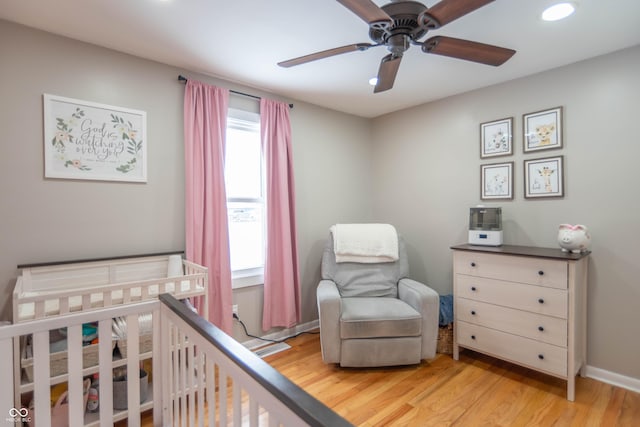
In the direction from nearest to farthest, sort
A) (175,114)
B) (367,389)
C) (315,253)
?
(367,389), (175,114), (315,253)

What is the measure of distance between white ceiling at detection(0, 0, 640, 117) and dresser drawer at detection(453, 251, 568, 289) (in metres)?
1.47

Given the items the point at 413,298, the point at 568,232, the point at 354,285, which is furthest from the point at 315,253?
the point at 568,232

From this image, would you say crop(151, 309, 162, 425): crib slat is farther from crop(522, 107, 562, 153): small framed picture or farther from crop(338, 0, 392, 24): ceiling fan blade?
crop(522, 107, 562, 153): small framed picture

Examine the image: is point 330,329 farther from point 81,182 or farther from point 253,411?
point 81,182

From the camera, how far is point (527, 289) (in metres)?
2.25

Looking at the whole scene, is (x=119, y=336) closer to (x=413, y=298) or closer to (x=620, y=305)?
(x=413, y=298)

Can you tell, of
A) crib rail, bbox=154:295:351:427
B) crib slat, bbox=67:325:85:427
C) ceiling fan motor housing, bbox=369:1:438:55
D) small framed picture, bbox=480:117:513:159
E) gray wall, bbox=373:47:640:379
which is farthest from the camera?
small framed picture, bbox=480:117:513:159

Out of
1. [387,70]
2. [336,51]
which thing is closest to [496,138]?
[387,70]

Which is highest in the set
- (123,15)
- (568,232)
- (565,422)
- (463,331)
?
(123,15)

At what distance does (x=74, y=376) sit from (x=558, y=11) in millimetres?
2962

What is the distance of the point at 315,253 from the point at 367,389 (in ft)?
4.68

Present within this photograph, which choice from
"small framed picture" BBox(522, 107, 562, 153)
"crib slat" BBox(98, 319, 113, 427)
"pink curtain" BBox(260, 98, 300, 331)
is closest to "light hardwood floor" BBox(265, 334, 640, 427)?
"pink curtain" BBox(260, 98, 300, 331)

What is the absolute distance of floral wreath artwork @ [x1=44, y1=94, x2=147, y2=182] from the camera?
1.95 metres

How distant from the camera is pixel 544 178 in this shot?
8.36 feet
